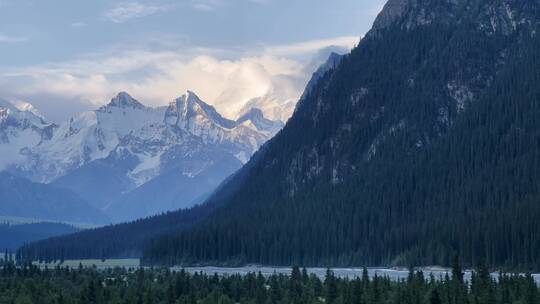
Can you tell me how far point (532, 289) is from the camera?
157m

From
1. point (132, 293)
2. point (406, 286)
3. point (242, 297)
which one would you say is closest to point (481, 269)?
point (406, 286)

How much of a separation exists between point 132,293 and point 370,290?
122 feet

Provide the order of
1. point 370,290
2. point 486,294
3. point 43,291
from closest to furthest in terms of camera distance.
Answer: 1. point 486,294
2. point 370,290
3. point 43,291

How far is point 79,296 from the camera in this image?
181125 millimetres

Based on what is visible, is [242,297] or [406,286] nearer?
[406,286]

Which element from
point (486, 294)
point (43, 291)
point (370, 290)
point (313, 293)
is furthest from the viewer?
point (43, 291)

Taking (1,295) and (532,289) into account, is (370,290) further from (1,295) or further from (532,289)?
(1,295)

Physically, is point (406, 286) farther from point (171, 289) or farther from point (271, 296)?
point (171, 289)

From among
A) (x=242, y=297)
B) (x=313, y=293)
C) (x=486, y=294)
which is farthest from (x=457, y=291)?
(x=242, y=297)

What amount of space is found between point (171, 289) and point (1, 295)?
25.9 metres

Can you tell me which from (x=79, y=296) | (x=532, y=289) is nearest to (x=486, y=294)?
(x=532, y=289)

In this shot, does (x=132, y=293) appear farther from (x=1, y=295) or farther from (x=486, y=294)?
(x=486, y=294)

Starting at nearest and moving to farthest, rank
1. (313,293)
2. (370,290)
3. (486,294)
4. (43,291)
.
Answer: (486,294)
(370,290)
(313,293)
(43,291)

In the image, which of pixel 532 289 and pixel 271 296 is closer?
pixel 532 289
